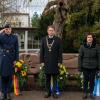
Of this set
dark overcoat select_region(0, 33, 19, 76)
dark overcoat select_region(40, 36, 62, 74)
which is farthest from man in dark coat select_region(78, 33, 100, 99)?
dark overcoat select_region(0, 33, 19, 76)

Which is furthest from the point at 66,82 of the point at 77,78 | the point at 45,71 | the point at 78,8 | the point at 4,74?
the point at 78,8

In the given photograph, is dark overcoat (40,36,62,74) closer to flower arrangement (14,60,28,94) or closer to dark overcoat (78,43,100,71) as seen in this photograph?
→ dark overcoat (78,43,100,71)

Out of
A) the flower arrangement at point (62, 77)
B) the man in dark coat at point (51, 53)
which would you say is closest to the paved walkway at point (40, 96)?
the flower arrangement at point (62, 77)

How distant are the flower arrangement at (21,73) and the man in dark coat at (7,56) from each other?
89 centimetres

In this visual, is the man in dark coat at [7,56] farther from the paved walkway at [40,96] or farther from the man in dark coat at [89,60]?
the man in dark coat at [89,60]

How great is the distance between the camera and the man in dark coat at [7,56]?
1062cm

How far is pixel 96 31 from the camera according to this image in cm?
1412

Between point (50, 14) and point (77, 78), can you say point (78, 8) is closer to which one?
point (50, 14)

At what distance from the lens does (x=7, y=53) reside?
10664 mm

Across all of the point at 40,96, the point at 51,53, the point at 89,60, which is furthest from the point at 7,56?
the point at 89,60

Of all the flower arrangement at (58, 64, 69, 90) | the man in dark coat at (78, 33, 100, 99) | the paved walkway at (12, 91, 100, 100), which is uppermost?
the man in dark coat at (78, 33, 100, 99)

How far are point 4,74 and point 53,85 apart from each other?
1356mm

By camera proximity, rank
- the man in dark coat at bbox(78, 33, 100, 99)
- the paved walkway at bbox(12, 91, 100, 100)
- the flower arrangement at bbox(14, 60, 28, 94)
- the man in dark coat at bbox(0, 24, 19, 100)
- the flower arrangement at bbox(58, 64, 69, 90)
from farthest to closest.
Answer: the flower arrangement at bbox(58, 64, 69, 90)
the flower arrangement at bbox(14, 60, 28, 94)
the paved walkway at bbox(12, 91, 100, 100)
the man in dark coat at bbox(78, 33, 100, 99)
the man in dark coat at bbox(0, 24, 19, 100)

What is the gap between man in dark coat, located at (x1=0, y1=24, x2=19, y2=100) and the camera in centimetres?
1062
